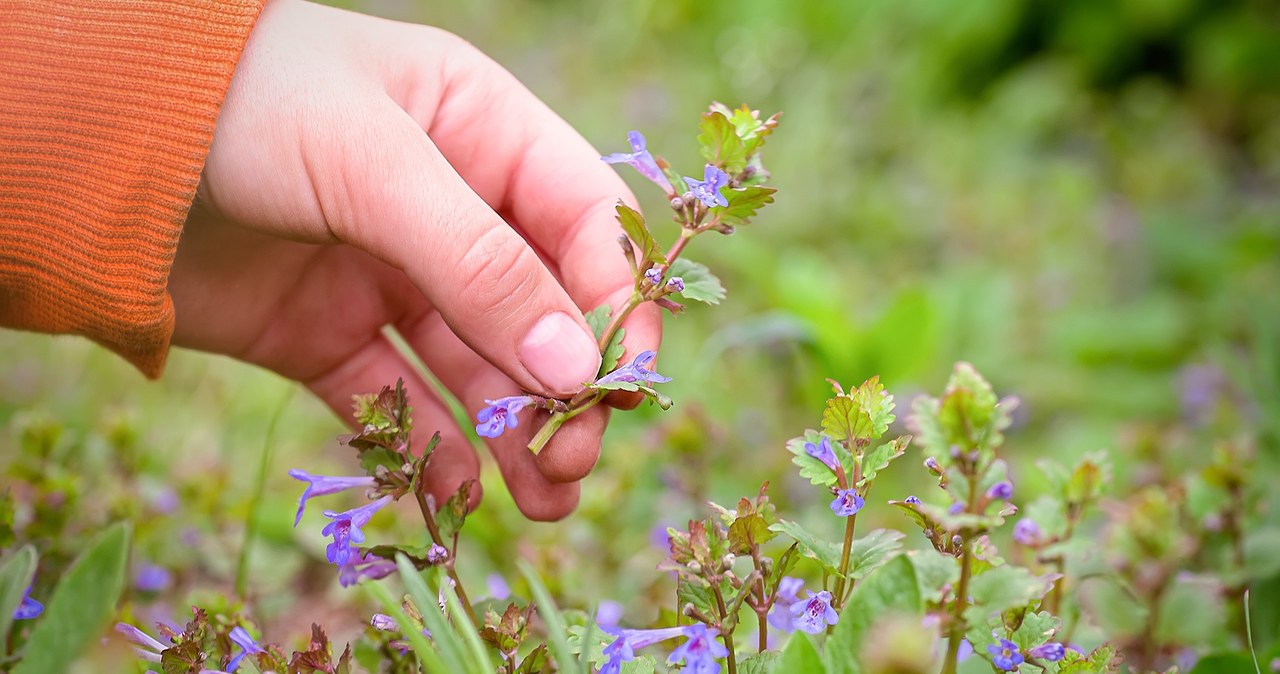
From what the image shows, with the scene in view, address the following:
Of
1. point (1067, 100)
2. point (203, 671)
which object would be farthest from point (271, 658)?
point (1067, 100)

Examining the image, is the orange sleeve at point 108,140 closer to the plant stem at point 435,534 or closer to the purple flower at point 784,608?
the plant stem at point 435,534

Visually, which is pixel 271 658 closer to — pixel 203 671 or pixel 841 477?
pixel 203 671

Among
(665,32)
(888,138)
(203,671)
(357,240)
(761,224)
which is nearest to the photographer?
(203,671)

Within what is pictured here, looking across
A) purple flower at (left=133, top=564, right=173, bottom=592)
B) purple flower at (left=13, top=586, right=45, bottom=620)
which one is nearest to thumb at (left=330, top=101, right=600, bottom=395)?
purple flower at (left=13, top=586, right=45, bottom=620)

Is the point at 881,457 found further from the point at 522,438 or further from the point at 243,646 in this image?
the point at 243,646

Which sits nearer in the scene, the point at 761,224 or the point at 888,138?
the point at 761,224

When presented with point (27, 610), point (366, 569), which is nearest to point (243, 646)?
point (366, 569)

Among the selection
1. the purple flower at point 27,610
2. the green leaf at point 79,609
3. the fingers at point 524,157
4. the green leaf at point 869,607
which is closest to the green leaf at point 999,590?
the green leaf at point 869,607
